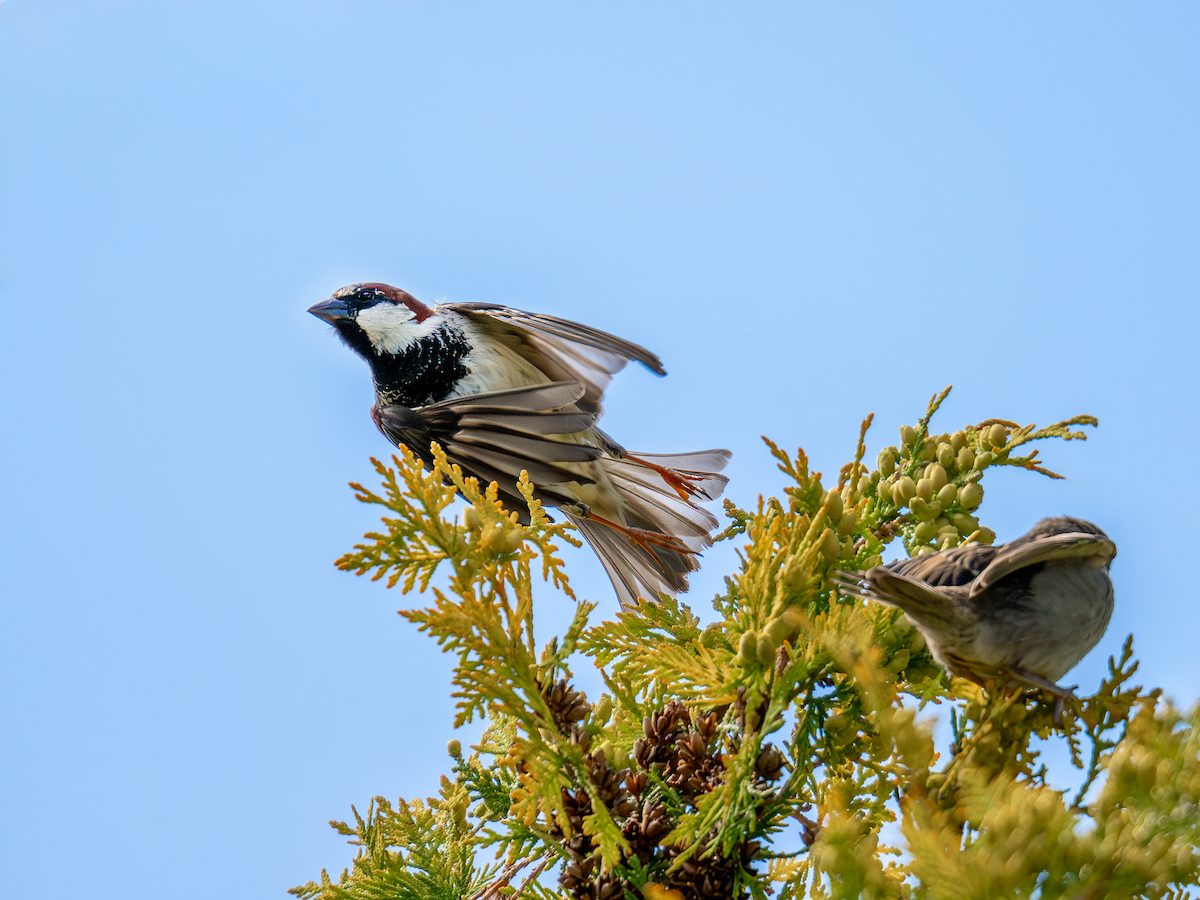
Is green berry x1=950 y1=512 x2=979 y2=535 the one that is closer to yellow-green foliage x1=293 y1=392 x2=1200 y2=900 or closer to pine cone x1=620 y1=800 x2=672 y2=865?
yellow-green foliage x1=293 y1=392 x2=1200 y2=900

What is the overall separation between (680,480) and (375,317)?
1329mm

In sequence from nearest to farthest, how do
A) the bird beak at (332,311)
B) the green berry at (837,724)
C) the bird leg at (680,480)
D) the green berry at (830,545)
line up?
1. the green berry at (830,545)
2. the green berry at (837,724)
3. the bird leg at (680,480)
4. the bird beak at (332,311)

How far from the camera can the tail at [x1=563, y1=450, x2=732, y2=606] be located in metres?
3.04

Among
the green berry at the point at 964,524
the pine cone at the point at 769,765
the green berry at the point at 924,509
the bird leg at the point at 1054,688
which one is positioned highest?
the green berry at the point at 924,509

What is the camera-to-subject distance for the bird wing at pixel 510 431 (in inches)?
99.7

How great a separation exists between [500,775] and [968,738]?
937mm

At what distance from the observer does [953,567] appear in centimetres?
145

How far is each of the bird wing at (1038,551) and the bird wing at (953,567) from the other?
0.03m

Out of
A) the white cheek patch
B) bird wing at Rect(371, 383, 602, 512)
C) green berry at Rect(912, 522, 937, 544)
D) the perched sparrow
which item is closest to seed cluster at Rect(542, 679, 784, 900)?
green berry at Rect(912, 522, 937, 544)

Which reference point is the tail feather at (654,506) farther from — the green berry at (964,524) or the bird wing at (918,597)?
the bird wing at (918,597)

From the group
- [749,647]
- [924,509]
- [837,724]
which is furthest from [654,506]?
[749,647]

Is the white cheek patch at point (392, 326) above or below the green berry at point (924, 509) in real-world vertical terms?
above

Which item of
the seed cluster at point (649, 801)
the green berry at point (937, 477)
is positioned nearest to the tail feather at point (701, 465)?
the green berry at point (937, 477)

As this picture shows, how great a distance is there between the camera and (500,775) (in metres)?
1.94
